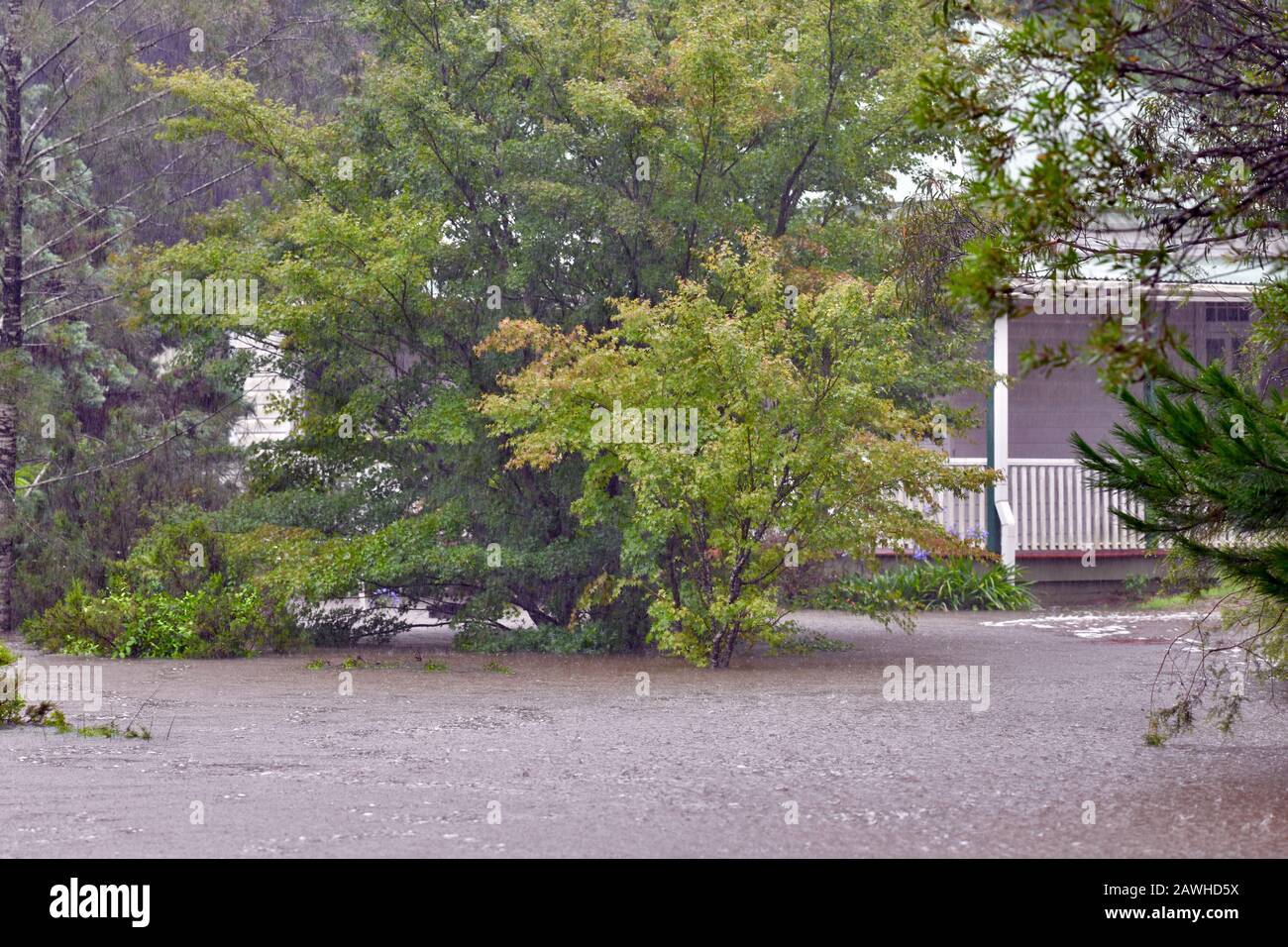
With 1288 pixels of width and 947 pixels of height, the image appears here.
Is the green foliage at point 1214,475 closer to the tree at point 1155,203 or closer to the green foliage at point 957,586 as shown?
the tree at point 1155,203

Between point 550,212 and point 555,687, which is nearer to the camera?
point 555,687

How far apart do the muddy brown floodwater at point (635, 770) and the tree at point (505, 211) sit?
2.52 metres

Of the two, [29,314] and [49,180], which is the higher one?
[49,180]

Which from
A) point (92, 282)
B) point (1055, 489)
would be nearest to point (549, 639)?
point (1055, 489)

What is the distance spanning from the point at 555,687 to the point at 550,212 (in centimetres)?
530

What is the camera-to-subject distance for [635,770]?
8438 mm

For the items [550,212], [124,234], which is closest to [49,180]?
[124,234]

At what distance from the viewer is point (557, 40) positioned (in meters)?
15.4

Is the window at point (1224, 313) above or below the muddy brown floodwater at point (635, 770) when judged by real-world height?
above

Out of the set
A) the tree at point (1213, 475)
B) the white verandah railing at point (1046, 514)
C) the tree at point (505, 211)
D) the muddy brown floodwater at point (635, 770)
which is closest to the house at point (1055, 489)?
the white verandah railing at point (1046, 514)

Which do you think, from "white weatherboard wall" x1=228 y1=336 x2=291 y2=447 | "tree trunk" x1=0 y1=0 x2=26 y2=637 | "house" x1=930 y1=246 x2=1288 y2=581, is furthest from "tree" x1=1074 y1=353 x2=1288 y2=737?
"white weatherboard wall" x1=228 y1=336 x2=291 y2=447

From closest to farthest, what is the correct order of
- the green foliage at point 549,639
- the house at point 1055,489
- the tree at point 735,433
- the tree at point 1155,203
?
1. the tree at point 1155,203
2. the tree at point 735,433
3. the green foliage at point 549,639
4. the house at point 1055,489

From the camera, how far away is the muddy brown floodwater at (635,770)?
658 centimetres
